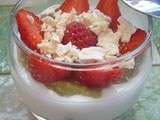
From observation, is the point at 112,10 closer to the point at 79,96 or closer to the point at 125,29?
the point at 125,29

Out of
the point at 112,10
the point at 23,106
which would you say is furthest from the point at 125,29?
the point at 23,106

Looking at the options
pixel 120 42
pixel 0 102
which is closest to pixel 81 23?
pixel 120 42

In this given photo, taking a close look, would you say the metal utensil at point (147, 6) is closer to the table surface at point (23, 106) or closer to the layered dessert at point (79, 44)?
the layered dessert at point (79, 44)

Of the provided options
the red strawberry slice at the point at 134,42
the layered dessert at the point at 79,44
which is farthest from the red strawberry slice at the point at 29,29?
the red strawberry slice at the point at 134,42

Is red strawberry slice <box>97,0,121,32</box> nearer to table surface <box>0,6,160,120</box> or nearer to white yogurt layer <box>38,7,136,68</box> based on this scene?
white yogurt layer <box>38,7,136,68</box>

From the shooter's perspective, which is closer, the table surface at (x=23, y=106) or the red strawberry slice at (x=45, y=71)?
the red strawberry slice at (x=45, y=71)
